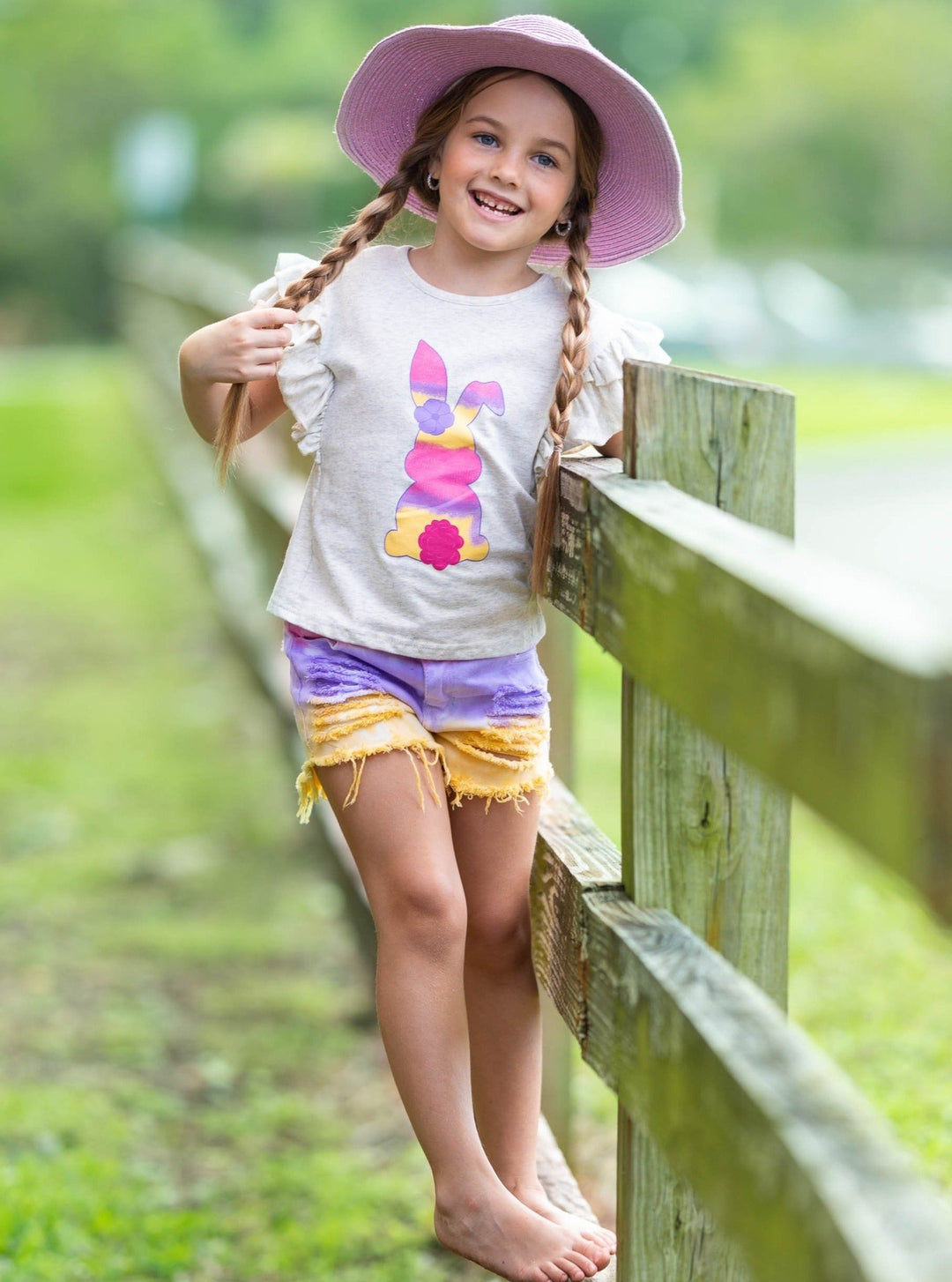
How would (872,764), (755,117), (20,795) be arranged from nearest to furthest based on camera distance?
(872,764)
(20,795)
(755,117)

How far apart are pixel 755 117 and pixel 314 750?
58045 mm

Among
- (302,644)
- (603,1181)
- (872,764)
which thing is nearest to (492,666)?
(302,644)

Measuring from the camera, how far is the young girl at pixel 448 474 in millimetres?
2082

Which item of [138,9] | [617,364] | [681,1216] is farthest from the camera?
[138,9]

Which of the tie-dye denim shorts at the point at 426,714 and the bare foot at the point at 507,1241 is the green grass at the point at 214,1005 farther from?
the tie-dye denim shorts at the point at 426,714

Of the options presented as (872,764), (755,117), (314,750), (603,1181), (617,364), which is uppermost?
(755,117)

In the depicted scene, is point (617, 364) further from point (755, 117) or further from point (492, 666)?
point (755, 117)

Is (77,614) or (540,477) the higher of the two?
(540,477)

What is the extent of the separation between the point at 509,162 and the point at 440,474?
0.38 m

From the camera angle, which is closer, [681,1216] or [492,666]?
[681,1216]

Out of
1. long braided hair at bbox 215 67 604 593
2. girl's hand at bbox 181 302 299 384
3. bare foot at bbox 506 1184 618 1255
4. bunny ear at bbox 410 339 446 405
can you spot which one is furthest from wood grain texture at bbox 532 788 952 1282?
girl's hand at bbox 181 302 299 384

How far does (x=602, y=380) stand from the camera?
2.12 metres

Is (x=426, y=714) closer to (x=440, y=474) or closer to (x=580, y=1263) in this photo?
(x=440, y=474)

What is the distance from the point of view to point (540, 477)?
6.93 ft
